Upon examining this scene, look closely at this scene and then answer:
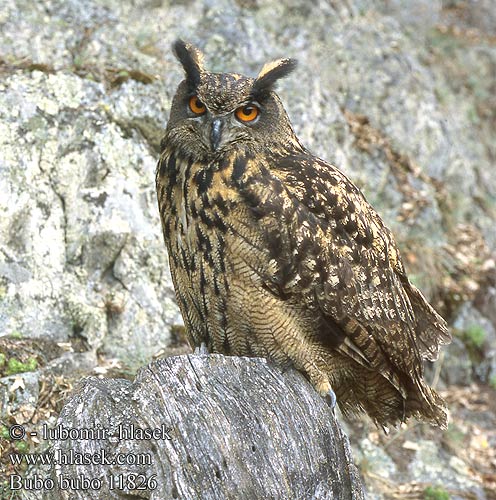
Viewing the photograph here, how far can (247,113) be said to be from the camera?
3.12 meters

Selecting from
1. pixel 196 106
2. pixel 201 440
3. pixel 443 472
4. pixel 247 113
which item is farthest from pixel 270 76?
pixel 443 472

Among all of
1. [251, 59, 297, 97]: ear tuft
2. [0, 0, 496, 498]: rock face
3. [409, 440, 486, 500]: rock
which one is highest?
[251, 59, 297, 97]: ear tuft

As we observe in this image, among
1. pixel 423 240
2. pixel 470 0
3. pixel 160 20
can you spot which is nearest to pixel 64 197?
pixel 160 20

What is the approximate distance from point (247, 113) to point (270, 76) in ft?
0.65

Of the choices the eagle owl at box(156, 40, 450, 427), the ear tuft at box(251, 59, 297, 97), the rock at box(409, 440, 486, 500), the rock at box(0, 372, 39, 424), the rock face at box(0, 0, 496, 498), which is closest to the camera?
the eagle owl at box(156, 40, 450, 427)

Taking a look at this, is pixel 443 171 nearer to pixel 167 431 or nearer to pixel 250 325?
pixel 250 325

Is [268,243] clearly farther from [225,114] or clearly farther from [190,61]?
[190,61]

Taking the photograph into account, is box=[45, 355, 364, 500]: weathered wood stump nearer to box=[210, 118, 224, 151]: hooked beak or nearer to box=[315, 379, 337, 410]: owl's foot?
box=[315, 379, 337, 410]: owl's foot

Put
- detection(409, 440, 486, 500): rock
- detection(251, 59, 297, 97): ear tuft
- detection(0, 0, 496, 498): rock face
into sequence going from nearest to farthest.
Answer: detection(251, 59, 297, 97): ear tuft
detection(0, 0, 496, 498): rock face
detection(409, 440, 486, 500): rock

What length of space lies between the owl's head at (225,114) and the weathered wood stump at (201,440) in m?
0.92

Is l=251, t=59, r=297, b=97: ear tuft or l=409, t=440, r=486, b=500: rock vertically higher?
l=251, t=59, r=297, b=97: ear tuft

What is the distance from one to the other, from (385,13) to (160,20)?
154 inches

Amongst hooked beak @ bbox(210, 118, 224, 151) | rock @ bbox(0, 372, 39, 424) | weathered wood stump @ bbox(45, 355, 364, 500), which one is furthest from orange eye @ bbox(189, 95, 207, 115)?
rock @ bbox(0, 372, 39, 424)

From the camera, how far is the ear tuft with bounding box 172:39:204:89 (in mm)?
3191
